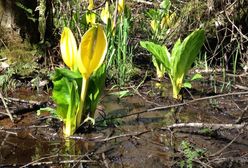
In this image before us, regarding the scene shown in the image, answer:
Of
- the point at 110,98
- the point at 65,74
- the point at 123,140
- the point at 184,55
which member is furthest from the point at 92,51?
the point at 184,55

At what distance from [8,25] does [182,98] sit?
1.42 metres

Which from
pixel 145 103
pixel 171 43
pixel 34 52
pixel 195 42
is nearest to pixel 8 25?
pixel 34 52

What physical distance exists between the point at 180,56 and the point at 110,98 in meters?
0.57

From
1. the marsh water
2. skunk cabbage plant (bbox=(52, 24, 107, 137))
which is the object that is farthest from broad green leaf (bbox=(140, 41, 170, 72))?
skunk cabbage plant (bbox=(52, 24, 107, 137))

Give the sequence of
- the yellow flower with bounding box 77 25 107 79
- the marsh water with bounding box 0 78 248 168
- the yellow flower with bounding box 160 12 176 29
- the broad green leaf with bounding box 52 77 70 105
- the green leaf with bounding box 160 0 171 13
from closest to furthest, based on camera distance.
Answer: the marsh water with bounding box 0 78 248 168 → the yellow flower with bounding box 77 25 107 79 → the broad green leaf with bounding box 52 77 70 105 → the green leaf with bounding box 160 0 171 13 → the yellow flower with bounding box 160 12 176 29

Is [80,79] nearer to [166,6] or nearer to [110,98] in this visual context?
[110,98]

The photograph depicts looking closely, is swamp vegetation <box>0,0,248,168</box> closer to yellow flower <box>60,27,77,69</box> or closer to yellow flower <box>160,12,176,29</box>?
yellow flower <box>60,27,77,69</box>

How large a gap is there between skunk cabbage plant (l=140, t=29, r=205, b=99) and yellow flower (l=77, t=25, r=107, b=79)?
0.93 meters

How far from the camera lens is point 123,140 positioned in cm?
216

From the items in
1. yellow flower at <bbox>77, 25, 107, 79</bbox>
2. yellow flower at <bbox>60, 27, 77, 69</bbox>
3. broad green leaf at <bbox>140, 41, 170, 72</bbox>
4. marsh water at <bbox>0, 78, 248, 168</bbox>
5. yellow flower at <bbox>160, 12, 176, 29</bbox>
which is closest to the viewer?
marsh water at <bbox>0, 78, 248, 168</bbox>

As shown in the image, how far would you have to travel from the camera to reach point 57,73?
6.83 feet

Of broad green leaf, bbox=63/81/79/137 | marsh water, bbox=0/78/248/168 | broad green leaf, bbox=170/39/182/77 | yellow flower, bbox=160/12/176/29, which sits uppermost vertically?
yellow flower, bbox=160/12/176/29

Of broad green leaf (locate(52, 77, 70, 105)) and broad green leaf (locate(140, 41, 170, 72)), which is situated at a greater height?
broad green leaf (locate(140, 41, 170, 72))

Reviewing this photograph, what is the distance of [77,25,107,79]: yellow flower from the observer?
6.57 ft
